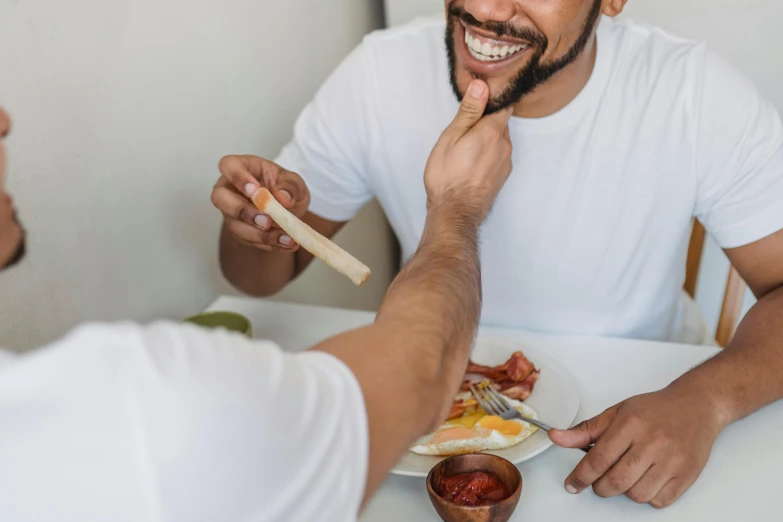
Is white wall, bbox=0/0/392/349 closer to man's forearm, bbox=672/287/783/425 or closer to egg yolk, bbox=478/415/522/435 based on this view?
egg yolk, bbox=478/415/522/435

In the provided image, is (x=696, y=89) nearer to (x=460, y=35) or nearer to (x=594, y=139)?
(x=594, y=139)

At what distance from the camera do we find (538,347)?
1.10 m

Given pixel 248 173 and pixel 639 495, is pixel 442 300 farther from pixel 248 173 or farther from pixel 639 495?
pixel 248 173

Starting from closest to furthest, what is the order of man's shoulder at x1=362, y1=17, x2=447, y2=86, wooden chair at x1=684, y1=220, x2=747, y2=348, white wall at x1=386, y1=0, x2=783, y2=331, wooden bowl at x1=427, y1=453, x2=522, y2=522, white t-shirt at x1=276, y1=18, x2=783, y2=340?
1. wooden bowl at x1=427, y1=453, x2=522, y2=522
2. white t-shirt at x1=276, y1=18, x2=783, y2=340
3. man's shoulder at x1=362, y1=17, x2=447, y2=86
4. wooden chair at x1=684, y1=220, x2=747, y2=348
5. white wall at x1=386, y1=0, x2=783, y2=331

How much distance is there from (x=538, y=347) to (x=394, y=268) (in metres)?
1.08

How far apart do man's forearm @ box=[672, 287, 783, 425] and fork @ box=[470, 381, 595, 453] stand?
0.56 feet

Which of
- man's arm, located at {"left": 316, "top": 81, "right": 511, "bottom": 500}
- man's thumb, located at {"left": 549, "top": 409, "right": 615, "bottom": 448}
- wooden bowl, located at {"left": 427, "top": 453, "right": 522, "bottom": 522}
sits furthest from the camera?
man's thumb, located at {"left": 549, "top": 409, "right": 615, "bottom": 448}

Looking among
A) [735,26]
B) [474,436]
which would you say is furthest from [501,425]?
[735,26]

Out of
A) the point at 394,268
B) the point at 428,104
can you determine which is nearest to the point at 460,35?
the point at 428,104

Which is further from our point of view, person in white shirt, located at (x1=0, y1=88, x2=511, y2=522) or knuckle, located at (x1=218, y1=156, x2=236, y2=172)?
knuckle, located at (x1=218, y1=156, x2=236, y2=172)

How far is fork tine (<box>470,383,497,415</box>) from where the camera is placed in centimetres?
90

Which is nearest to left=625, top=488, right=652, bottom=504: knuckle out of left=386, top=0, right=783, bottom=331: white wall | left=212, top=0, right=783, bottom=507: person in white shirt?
left=212, top=0, right=783, bottom=507: person in white shirt

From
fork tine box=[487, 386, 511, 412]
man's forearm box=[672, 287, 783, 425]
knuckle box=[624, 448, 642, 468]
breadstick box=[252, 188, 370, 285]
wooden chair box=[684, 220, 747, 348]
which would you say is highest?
breadstick box=[252, 188, 370, 285]

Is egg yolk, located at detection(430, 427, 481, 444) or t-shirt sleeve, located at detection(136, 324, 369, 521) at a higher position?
t-shirt sleeve, located at detection(136, 324, 369, 521)
